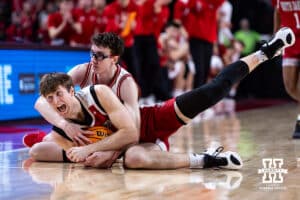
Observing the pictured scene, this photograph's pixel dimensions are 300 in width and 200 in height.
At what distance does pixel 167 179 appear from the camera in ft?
13.7

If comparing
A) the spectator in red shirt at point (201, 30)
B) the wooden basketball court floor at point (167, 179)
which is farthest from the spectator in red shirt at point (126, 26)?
the wooden basketball court floor at point (167, 179)

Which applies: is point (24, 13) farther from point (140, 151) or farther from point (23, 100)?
point (140, 151)

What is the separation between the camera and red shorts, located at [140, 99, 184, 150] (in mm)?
4719

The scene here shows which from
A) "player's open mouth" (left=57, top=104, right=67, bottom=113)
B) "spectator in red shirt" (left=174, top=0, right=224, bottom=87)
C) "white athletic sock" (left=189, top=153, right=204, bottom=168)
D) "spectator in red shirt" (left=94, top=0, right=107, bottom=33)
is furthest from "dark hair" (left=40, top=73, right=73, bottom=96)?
"spectator in red shirt" (left=94, top=0, right=107, bottom=33)

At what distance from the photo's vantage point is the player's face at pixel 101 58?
465cm

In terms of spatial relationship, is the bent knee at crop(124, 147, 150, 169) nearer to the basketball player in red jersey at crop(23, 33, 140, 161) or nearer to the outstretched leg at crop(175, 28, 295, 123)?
the basketball player in red jersey at crop(23, 33, 140, 161)

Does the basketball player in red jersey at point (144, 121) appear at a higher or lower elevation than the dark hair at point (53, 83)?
lower

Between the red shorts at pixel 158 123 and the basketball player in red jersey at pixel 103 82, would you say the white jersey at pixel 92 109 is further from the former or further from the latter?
the red shorts at pixel 158 123

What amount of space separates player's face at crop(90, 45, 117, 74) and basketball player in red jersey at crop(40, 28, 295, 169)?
0.22m

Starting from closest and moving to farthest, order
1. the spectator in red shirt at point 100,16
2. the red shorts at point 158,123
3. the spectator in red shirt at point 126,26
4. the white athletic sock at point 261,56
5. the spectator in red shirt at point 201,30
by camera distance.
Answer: the red shorts at point 158,123
the white athletic sock at point 261,56
the spectator in red shirt at point 201,30
the spectator in red shirt at point 126,26
the spectator in red shirt at point 100,16

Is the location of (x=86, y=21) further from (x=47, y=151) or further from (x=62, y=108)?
(x=62, y=108)

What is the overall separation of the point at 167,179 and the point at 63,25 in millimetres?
6458

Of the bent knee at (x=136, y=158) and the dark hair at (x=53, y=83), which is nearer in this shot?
the dark hair at (x=53, y=83)

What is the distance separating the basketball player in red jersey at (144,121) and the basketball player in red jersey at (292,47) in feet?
4.30
